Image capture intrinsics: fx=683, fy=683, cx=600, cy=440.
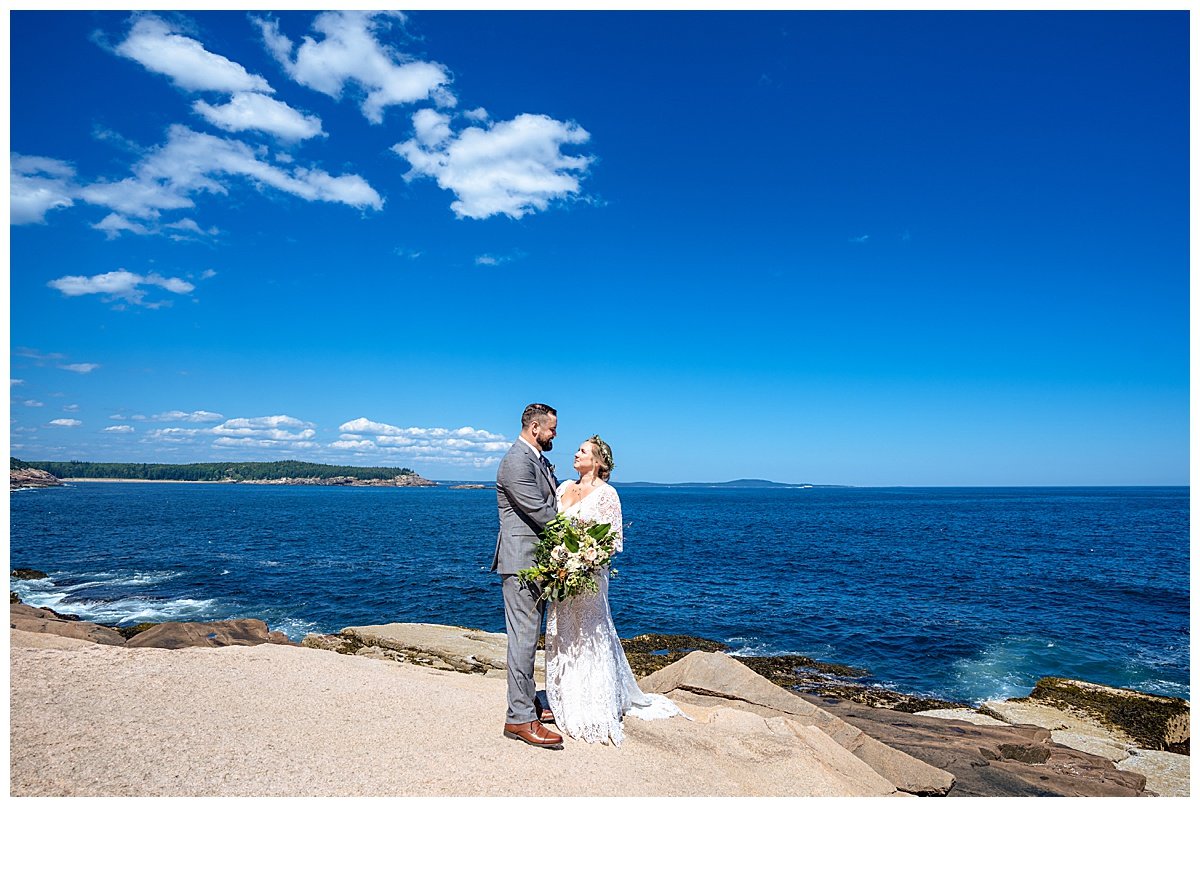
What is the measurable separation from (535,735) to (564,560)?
1.59 m

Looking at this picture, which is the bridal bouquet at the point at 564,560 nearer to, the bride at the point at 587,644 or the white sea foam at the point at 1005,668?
the bride at the point at 587,644

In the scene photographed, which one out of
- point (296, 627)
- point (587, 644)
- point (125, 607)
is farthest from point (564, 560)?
point (125, 607)

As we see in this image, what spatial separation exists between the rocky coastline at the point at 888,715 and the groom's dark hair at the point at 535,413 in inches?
138

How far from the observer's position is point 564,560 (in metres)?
5.77

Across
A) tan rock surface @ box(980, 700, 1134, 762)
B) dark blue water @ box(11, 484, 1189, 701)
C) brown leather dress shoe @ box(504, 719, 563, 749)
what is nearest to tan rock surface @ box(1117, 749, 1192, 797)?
tan rock surface @ box(980, 700, 1134, 762)

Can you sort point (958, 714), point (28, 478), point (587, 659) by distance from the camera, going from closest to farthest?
point (587, 659) → point (958, 714) → point (28, 478)

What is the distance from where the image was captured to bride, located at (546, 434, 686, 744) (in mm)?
6207

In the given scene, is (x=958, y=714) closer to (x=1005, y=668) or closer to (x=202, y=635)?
(x=1005, y=668)

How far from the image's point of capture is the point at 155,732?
5.76m

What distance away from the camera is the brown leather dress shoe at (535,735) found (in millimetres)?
5910

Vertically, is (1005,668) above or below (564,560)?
below

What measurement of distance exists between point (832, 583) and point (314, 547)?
2935cm
